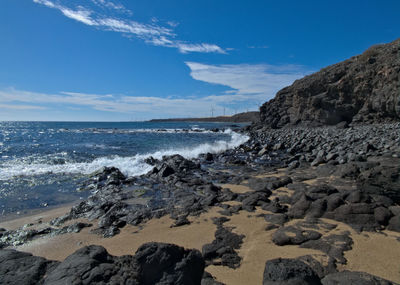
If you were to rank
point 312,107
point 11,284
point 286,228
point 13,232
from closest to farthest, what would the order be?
1. point 11,284
2. point 286,228
3. point 13,232
4. point 312,107

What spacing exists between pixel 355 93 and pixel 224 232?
99.1ft

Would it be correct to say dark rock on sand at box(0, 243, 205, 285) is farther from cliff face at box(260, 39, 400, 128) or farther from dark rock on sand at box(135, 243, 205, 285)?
cliff face at box(260, 39, 400, 128)

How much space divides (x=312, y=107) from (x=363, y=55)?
902cm

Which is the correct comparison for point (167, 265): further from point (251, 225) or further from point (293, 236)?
point (251, 225)

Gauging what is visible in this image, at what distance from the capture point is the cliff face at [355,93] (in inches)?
867

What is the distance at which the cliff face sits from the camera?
22016 mm

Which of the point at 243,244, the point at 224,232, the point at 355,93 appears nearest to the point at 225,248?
the point at 243,244

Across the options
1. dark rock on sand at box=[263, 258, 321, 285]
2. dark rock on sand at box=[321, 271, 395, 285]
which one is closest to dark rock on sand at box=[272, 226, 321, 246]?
dark rock on sand at box=[321, 271, 395, 285]

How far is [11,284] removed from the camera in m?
2.63

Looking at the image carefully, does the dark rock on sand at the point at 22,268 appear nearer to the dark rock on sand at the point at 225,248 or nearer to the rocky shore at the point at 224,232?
the rocky shore at the point at 224,232

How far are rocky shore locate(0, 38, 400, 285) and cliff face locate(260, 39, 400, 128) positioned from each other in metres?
15.3

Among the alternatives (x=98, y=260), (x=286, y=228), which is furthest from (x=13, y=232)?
(x=286, y=228)

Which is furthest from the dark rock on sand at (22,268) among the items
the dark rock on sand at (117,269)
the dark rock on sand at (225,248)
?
the dark rock on sand at (225,248)

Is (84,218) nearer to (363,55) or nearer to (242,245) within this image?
(242,245)
